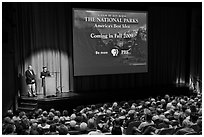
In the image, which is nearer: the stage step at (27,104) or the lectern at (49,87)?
the stage step at (27,104)

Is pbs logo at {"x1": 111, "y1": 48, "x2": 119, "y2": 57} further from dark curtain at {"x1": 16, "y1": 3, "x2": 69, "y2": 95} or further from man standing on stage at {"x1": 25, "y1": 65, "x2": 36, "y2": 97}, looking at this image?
man standing on stage at {"x1": 25, "y1": 65, "x2": 36, "y2": 97}

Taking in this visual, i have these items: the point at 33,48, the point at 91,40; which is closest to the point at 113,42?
the point at 91,40

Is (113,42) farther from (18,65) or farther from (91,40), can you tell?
(18,65)

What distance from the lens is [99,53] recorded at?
33.4 ft

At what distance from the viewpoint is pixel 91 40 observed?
10016mm

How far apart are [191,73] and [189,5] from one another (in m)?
2.56

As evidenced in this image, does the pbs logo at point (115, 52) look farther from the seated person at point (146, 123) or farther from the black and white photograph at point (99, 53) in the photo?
the seated person at point (146, 123)

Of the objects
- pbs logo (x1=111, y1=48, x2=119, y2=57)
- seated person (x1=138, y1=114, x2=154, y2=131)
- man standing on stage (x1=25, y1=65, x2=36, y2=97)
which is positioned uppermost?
pbs logo (x1=111, y1=48, x2=119, y2=57)

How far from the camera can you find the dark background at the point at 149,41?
9305mm

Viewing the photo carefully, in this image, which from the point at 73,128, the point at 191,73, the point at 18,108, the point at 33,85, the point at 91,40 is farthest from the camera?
the point at 191,73

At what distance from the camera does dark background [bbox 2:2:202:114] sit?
30.5 feet

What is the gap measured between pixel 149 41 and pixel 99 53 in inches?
80.5

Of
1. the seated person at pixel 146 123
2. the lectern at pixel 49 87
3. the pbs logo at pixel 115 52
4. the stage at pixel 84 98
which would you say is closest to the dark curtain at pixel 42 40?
the lectern at pixel 49 87

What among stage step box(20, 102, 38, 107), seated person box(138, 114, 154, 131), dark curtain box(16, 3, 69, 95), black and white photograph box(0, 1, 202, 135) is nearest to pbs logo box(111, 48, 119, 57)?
black and white photograph box(0, 1, 202, 135)
